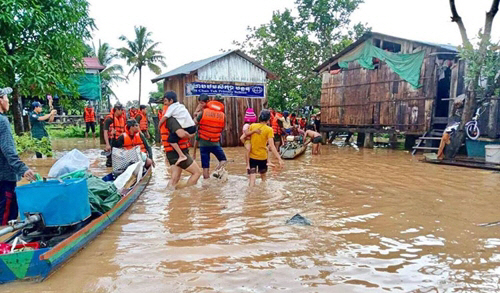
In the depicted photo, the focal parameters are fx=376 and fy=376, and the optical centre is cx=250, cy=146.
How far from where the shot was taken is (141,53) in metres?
32.8

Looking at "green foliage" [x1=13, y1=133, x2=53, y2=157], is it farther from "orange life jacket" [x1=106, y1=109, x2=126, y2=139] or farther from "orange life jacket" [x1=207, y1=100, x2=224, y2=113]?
"orange life jacket" [x1=207, y1=100, x2=224, y2=113]

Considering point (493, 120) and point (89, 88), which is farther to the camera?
point (89, 88)

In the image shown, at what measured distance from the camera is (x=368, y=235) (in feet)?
14.0

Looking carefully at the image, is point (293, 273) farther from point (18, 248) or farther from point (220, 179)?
point (220, 179)

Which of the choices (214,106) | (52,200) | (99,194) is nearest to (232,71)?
(214,106)

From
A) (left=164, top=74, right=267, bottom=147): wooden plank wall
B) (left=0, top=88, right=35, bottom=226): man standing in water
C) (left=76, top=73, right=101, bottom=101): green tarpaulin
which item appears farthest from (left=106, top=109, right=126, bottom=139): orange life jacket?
(left=76, top=73, right=101, bottom=101): green tarpaulin

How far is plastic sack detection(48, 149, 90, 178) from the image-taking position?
191 inches

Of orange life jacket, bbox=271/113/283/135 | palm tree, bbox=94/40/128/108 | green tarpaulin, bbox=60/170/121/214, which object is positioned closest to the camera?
green tarpaulin, bbox=60/170/121/214

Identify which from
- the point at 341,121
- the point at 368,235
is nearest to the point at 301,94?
the point at 341,121

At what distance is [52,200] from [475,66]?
36.6ft

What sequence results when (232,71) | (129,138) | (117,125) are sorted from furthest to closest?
(232,71), (117,125), (129,138)

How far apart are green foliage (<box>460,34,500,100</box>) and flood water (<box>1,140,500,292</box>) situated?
472cm

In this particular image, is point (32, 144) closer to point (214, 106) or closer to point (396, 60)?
point (214, 106)

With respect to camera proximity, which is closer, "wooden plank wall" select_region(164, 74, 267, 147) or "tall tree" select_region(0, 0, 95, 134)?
"tall tree" select_region(0, 0, 95, 134)
